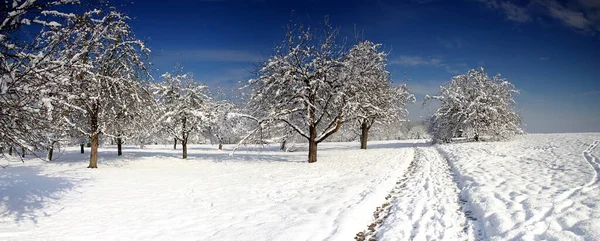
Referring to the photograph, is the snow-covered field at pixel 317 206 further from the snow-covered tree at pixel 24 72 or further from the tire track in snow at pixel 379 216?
the snow-covered tree at pixel 24 72

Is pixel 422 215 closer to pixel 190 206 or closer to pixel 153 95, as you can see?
pixel 190 206

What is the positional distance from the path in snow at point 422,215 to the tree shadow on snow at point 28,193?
796 centimetres

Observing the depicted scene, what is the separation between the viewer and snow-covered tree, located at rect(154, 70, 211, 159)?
25.9 m

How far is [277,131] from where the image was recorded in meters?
19.2

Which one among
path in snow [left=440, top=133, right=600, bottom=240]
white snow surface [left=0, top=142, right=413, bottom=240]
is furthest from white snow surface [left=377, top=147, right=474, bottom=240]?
white snow surface [left=0, top=142, right=413, bottom=240]

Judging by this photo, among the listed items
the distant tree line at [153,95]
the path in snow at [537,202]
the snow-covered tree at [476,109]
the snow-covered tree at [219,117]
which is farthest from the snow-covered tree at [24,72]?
the snow-covered tree at [476,109]

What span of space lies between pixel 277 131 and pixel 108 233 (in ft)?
43.8

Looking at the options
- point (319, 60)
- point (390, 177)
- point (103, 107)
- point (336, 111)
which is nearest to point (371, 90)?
point (336, 111)

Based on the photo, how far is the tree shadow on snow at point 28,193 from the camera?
25.4 feet

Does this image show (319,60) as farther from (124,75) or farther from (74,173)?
(74,173)

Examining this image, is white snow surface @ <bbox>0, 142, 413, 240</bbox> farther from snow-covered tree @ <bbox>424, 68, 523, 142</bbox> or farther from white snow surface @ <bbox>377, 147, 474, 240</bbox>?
snow-covered tree @ <bbox>424, 68, 523, 142</bbox>

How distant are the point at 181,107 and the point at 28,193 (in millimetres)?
17376

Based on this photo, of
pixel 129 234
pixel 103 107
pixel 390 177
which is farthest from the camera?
pixel 103 107

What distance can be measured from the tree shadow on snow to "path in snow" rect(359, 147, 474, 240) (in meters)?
7.96
